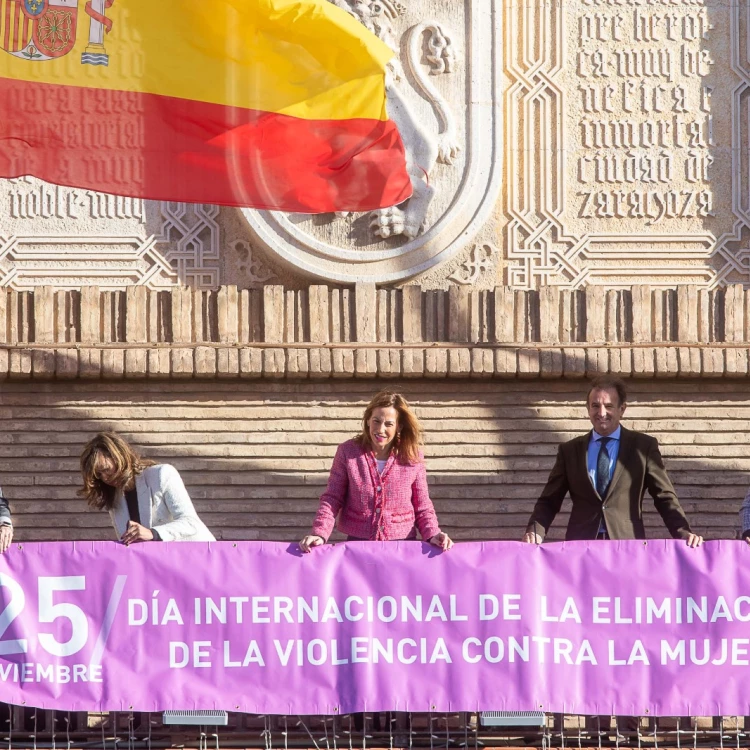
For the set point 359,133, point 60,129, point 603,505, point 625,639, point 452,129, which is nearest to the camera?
point 625,639

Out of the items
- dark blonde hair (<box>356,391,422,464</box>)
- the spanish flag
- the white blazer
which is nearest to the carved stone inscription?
the spanish flag

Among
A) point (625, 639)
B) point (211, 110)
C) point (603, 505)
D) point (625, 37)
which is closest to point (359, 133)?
A: point (211, 110)

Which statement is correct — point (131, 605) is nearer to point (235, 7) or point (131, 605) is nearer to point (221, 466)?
point (221, 466)

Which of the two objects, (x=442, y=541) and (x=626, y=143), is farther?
(x=626, y=143)

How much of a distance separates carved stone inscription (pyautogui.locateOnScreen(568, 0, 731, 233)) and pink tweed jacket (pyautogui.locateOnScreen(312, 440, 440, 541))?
4.35 meters

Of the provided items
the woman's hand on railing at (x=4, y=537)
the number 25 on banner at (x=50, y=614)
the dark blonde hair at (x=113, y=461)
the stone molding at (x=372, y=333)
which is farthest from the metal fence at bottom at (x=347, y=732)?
the stone molding at (x=372, y=333)

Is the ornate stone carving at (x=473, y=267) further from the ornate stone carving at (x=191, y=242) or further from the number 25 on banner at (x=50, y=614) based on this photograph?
the number 25 on banner at (x=50, y=614)

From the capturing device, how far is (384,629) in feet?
20.8

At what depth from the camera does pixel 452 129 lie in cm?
1030

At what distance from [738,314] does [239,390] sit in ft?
11.6

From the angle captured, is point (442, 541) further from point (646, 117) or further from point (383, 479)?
point (646, 117)

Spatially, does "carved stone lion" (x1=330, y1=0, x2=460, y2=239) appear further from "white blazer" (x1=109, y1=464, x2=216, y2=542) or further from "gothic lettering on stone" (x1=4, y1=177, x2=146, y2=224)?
"white blazer" (x1=109, y1=464, x2=216, y2=542)

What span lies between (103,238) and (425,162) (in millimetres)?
2610

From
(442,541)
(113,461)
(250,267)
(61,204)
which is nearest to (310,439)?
(250,267)
